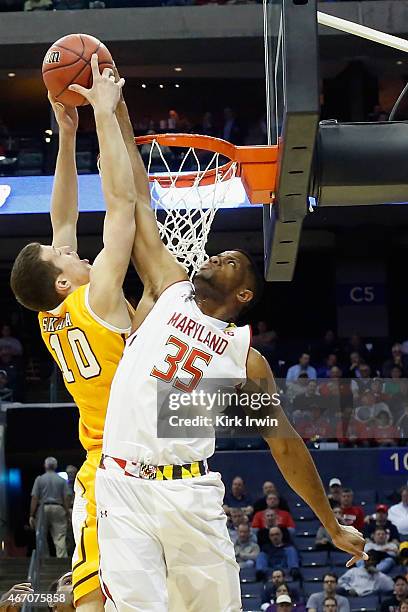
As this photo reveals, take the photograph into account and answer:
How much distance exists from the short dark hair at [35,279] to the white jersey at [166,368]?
461mm

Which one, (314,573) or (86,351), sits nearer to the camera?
(86,351)

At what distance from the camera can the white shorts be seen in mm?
3199

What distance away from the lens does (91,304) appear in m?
3.62

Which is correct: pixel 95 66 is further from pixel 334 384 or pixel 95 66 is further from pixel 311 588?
pixel 334 384

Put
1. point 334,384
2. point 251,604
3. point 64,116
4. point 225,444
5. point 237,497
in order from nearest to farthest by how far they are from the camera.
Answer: point 64,116 → point 251,604 → point 237,497 → point 225,444 → point 334,384

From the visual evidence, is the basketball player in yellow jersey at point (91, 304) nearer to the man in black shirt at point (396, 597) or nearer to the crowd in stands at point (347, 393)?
the man in black shirt at point (396, 597)

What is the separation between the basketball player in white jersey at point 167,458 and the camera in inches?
127

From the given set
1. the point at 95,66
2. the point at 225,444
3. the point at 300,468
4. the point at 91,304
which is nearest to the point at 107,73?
the point at 95,66

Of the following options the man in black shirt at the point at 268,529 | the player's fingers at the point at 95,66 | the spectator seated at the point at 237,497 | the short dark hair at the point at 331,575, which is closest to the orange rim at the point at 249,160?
the player's fingers at the point at 95,66

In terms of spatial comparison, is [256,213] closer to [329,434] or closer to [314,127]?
[329,434]

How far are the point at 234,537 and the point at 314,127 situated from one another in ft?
20.1

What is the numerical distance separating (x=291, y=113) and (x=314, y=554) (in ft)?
20.4

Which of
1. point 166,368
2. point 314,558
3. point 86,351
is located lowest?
point 314,558

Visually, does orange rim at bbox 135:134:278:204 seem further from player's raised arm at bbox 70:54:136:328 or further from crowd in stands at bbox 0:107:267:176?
crowd in stands at bbox 0:107:267:176
